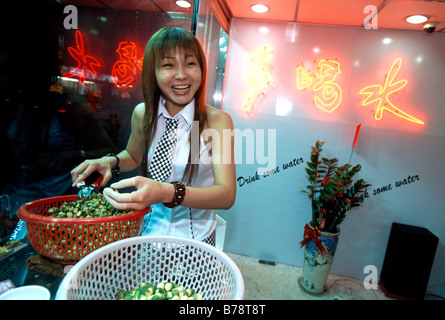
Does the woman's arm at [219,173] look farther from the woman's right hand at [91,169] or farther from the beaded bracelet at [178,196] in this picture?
the woman's right hand at [91,169]

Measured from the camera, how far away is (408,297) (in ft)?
9.30

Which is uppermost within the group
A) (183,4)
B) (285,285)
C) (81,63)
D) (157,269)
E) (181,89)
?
(183,4)

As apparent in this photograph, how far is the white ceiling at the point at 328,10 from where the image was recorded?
2057mm

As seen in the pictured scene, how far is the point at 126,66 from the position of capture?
2.07 m

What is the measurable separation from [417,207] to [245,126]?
2278mm

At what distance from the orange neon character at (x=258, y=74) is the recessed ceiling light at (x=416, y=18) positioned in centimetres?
141

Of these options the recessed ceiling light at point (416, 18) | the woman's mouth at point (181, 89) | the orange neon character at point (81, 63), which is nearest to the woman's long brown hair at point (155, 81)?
the woman's mouth at point (181, 89)

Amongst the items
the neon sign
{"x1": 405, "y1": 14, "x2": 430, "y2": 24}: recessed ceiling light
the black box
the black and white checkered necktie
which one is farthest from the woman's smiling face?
the black box

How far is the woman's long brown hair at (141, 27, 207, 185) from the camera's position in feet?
3.58

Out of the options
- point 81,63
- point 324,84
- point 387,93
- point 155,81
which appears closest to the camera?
point 155,81

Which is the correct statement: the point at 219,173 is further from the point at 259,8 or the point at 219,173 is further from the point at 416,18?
the point at 416,18

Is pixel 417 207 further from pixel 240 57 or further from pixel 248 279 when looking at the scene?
pixel 240 57

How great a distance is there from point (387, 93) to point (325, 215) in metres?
1.59

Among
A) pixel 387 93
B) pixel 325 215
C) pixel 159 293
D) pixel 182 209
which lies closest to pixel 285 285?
pixel 325 215
